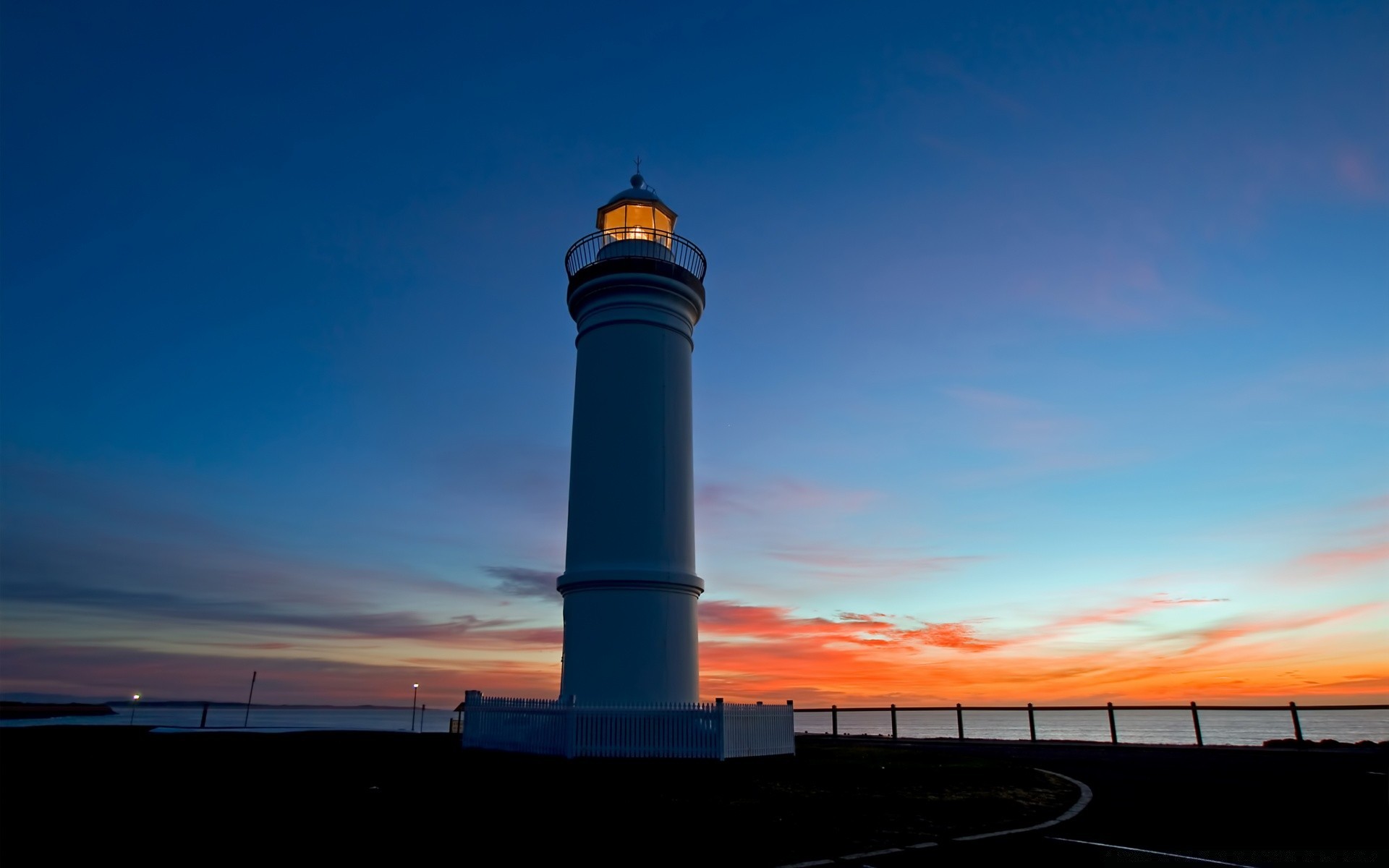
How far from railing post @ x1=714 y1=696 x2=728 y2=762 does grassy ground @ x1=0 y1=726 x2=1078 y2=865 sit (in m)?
0.40

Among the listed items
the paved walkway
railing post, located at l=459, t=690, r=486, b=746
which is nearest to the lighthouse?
railing post, located at l=459, t=690, r=486, b=746

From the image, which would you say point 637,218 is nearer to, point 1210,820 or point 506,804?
point 506,804

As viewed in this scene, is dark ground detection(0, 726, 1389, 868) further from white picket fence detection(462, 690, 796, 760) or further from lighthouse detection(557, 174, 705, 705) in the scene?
lighthouse detection(557, 174, 705, 705)

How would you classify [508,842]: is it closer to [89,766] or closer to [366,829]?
[366,829]

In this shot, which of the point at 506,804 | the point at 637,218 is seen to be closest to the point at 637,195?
the point at 637,218

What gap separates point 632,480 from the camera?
18266 millimetres

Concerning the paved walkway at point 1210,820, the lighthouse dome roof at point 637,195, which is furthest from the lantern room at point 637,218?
the paved walkway at point 1210,820

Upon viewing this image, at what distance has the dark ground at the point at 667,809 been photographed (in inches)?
280

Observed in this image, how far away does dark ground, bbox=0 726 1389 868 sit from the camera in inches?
280

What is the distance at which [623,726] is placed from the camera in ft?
51.2

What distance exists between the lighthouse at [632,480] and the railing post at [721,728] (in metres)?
1.80

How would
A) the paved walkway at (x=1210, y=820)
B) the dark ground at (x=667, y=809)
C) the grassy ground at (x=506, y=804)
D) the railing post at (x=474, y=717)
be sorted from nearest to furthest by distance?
the paved walkway at (x=1210, y=820) < the dark ground at (x=667, y=809) < the grassy ground at (x=506, y=804) < the railing post at (x=474, y=717)

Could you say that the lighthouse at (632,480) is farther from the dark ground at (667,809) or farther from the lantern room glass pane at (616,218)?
the dark ground at (667,809)

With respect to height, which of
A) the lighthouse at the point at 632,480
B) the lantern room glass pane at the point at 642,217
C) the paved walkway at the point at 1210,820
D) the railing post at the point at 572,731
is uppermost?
the lantern room glass pane at the point at 642,217
